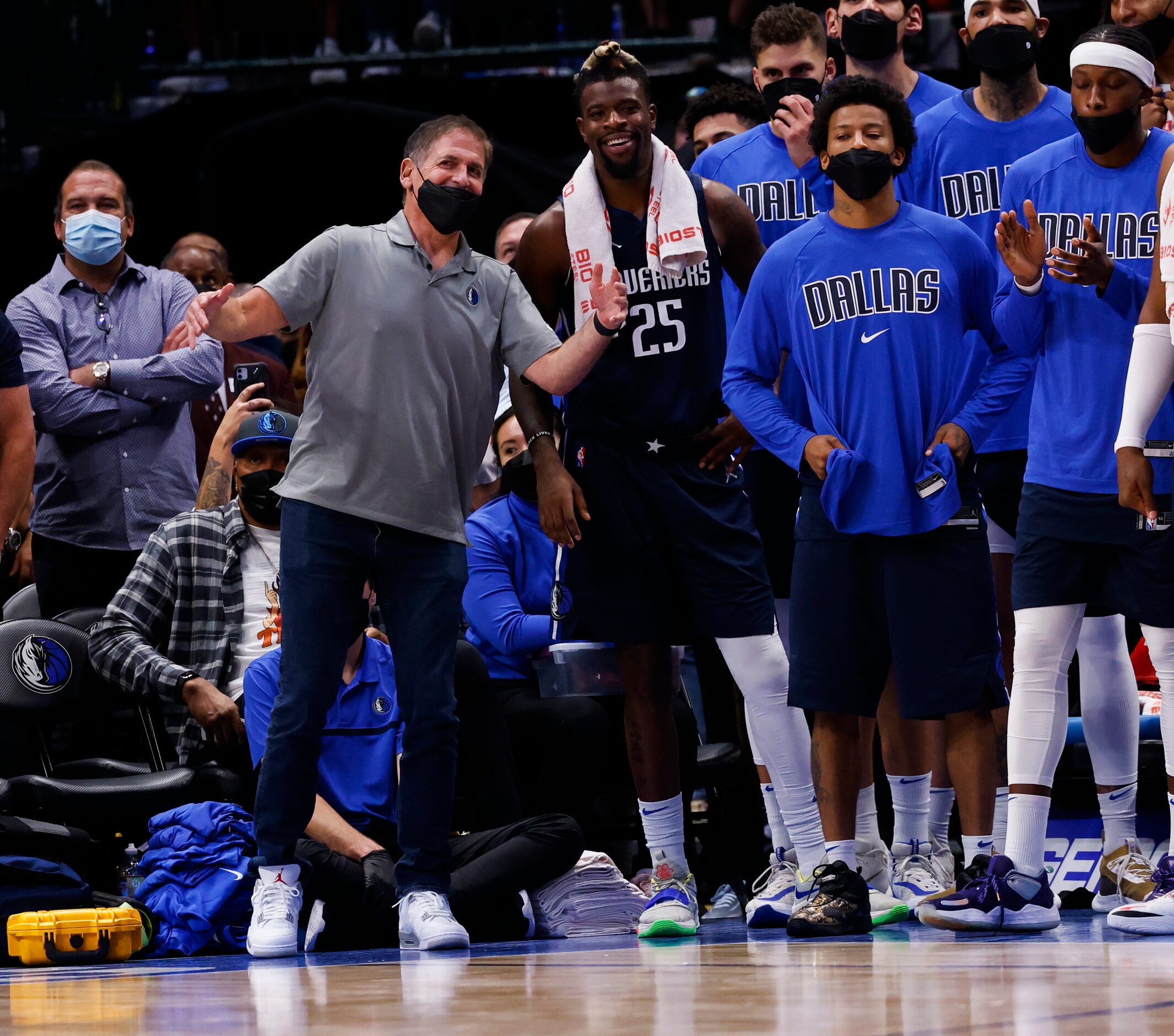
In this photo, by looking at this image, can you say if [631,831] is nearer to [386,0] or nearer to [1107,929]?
[1107,929]

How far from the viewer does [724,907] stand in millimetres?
4621

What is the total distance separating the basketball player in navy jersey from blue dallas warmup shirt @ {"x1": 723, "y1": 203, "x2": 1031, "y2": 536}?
0.25m

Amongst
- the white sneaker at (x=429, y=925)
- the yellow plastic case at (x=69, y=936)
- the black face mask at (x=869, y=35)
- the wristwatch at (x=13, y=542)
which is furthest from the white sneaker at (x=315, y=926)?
the black face mask at (x=869, y=35)

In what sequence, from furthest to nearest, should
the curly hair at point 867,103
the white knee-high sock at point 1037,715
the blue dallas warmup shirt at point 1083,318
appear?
the curly hair at point 867,103
the blue dallas warmup shirt at point 1083,318
the white knee-high sock at point 1037,715

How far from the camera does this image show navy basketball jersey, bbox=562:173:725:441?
14.2 ft

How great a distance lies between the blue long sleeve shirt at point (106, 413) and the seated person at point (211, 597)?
0.49 m

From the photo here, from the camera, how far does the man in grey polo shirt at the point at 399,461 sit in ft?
13.4

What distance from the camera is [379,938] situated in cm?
432

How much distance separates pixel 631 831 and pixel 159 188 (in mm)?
5376

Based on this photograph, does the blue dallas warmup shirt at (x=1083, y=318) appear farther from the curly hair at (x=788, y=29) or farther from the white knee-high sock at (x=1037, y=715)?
the curly hair at (x=788, y=29)

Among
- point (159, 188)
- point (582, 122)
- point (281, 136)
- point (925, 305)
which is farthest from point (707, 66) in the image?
point (925, 305)

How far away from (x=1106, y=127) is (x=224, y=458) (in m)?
3.04

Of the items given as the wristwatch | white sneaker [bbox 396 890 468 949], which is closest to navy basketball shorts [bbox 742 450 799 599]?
white sneaker [bbox 396 890 468 949]

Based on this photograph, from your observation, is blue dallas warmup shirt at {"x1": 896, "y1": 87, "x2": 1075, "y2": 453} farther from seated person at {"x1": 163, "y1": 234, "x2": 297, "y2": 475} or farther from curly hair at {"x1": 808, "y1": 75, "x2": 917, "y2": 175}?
seated person at {"x1": 163, "y1": 234, "x2": 297, "y2": 475}
